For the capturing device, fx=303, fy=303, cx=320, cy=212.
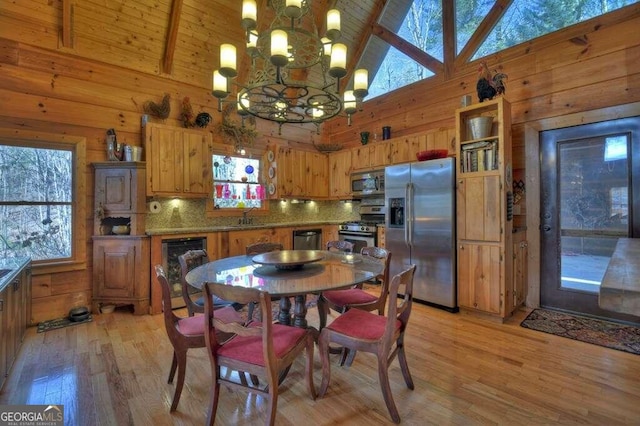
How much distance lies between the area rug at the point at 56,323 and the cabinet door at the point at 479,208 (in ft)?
14.7

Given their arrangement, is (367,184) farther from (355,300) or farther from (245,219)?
(355,300)

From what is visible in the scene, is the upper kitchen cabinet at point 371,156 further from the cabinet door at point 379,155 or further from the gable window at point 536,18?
the gable window at point 536,18

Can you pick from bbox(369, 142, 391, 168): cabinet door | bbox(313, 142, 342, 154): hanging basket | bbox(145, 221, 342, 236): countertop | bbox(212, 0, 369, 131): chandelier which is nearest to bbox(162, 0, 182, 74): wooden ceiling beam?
bbox(212, 0, 369, 131): chandelier

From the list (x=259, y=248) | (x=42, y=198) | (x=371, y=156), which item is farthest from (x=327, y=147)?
(x=42, y=198)

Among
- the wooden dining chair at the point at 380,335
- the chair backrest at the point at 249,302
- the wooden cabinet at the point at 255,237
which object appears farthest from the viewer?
the wooden cabinet at the point at 255,237

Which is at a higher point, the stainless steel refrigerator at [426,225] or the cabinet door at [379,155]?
the cabinet door at [379,155]

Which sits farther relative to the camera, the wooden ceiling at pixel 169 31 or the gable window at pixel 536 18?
the wooden ceiling at pixel 169 31

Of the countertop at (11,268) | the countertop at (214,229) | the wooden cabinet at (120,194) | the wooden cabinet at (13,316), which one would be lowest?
the wooden cabinet at (13,316)

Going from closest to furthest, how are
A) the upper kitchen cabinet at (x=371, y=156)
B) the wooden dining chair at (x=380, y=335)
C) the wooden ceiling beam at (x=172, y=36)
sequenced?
the wooden dining chair at (x=380, y=335), the wooden ceiling beam at (x=172, y=36), the upper kitchen cabinet at (x=371, y=156)

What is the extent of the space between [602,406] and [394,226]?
2.66 meters

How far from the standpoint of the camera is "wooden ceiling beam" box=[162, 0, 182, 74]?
13.1ft

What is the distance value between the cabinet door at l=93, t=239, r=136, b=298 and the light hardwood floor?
728 mm

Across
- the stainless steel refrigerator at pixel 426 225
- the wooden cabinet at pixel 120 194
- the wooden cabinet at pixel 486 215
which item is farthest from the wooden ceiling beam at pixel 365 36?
the wooden cabinet at pixel 120 194

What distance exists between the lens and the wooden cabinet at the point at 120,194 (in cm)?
374
